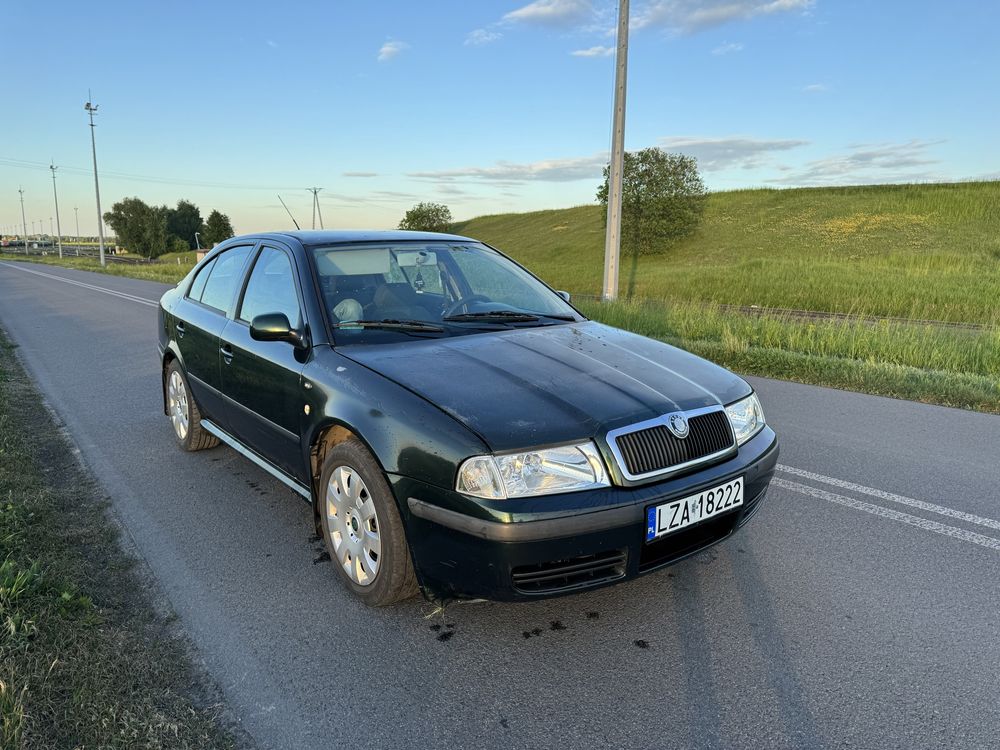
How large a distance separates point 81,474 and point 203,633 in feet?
7.84

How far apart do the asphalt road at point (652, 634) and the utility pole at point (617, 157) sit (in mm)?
9531

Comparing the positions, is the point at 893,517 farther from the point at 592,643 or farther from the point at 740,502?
the point at 592,643

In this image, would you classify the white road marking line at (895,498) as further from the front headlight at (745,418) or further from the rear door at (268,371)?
the rear door at (268,371)

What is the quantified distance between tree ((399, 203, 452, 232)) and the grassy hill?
23.9 ft

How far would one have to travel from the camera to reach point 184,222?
12038cm

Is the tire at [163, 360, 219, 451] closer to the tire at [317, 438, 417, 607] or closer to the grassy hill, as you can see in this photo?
the tire at [317, 438, 417, 607]

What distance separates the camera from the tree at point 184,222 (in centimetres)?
11838

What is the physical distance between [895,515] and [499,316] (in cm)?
240

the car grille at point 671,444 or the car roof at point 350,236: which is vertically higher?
the car roof at point 350,236

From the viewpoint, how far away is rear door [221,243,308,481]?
3.36 m

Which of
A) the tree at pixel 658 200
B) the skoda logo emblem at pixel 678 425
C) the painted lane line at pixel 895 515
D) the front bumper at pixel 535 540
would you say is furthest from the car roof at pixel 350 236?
the tree at pixel 658 200

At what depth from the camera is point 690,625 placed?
2715 millimetres

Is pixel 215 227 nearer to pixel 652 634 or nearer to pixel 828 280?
pixel 828 280

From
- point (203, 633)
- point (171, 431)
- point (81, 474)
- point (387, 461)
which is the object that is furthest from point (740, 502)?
point (171, 431)
